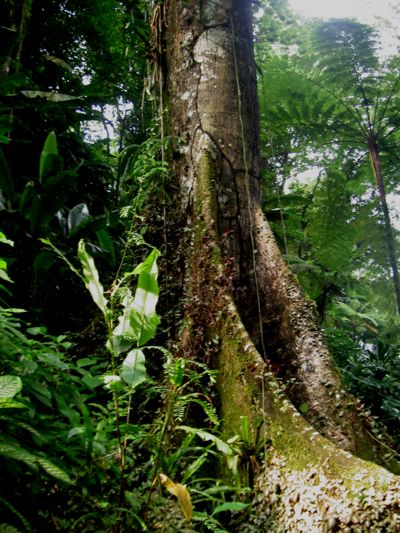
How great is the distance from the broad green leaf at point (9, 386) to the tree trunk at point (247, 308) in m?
1.04

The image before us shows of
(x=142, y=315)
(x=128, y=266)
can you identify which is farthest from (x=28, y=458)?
(x=128, y=266)

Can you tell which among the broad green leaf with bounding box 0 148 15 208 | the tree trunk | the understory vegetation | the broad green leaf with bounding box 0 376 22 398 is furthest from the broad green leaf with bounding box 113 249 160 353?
the broad green leaf with bounding box 0 148 15 208

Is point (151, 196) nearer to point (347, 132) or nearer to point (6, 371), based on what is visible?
point (6, 371)

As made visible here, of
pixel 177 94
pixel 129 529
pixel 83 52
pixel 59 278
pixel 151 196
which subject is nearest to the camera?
pixel 129 529

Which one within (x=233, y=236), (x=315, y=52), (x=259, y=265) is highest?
(x=315, y=52)

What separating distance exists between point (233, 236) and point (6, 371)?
1.62 m

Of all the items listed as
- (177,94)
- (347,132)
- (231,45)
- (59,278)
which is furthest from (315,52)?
(59,278)

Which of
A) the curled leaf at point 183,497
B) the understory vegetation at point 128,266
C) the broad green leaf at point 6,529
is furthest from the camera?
the understory vegetation at point 128,266

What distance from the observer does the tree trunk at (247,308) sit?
153cm

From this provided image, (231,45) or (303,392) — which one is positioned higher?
(231,45)

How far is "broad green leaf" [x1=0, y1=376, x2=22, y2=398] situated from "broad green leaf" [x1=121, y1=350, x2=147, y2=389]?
1.27ft

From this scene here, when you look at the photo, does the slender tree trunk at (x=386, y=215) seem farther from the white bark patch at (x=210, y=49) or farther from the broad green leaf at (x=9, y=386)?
the broad green leaf at (x=9, y=386)

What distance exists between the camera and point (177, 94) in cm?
320

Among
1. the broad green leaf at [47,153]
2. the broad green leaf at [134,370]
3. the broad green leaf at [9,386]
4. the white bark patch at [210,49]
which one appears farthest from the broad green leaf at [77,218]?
the broad green leaf at [9,386]
